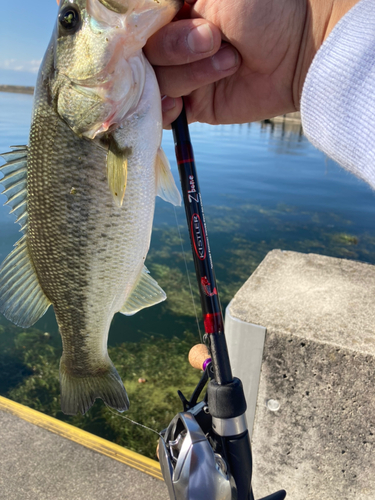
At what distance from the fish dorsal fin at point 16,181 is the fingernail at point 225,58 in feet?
2.29

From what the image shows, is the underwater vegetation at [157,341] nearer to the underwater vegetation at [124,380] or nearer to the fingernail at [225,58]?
the underwater vegetation at [124,380]

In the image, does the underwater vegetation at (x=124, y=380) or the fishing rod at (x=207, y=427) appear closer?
the fishing rod at (x=207, y=427)

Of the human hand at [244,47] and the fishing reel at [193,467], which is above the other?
the human hand at [244,47]

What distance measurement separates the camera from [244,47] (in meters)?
1.27

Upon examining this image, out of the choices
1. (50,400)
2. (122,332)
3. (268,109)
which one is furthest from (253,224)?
(268,109)

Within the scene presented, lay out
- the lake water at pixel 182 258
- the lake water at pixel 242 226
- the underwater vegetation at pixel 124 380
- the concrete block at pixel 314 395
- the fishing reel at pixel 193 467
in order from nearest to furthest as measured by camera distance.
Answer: the fishing reel at pixel 193 467, the concrete block at pixel 314 395, the underwater vegetation at pixel 124 380, the lake water at pixel 182 258, the lake water at pixel 242 226

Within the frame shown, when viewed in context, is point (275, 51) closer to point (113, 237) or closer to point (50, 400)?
point (113, 237)

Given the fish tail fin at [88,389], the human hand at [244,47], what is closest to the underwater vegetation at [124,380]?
the fish tail fin at [88,389]

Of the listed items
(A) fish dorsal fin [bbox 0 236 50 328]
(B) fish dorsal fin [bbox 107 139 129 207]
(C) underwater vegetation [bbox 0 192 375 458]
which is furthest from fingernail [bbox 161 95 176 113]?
(C) underwater vegetation [bbox 0 192 375 458]

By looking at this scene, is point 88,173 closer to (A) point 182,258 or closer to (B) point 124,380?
(B) point 124,380

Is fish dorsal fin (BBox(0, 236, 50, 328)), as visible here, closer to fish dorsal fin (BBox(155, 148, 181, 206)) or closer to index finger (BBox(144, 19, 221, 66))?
fish dorsal fin (BBox(155, 148, 181, 206))

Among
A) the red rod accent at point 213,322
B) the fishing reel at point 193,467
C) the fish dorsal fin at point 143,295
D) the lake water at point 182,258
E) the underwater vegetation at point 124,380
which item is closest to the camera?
the fishing reel at point 193,467

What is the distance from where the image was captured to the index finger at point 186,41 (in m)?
1.08

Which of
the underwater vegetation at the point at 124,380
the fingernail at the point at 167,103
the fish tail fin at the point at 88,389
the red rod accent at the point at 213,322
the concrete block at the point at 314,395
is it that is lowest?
the underwater vegetation at the point at 124,380
